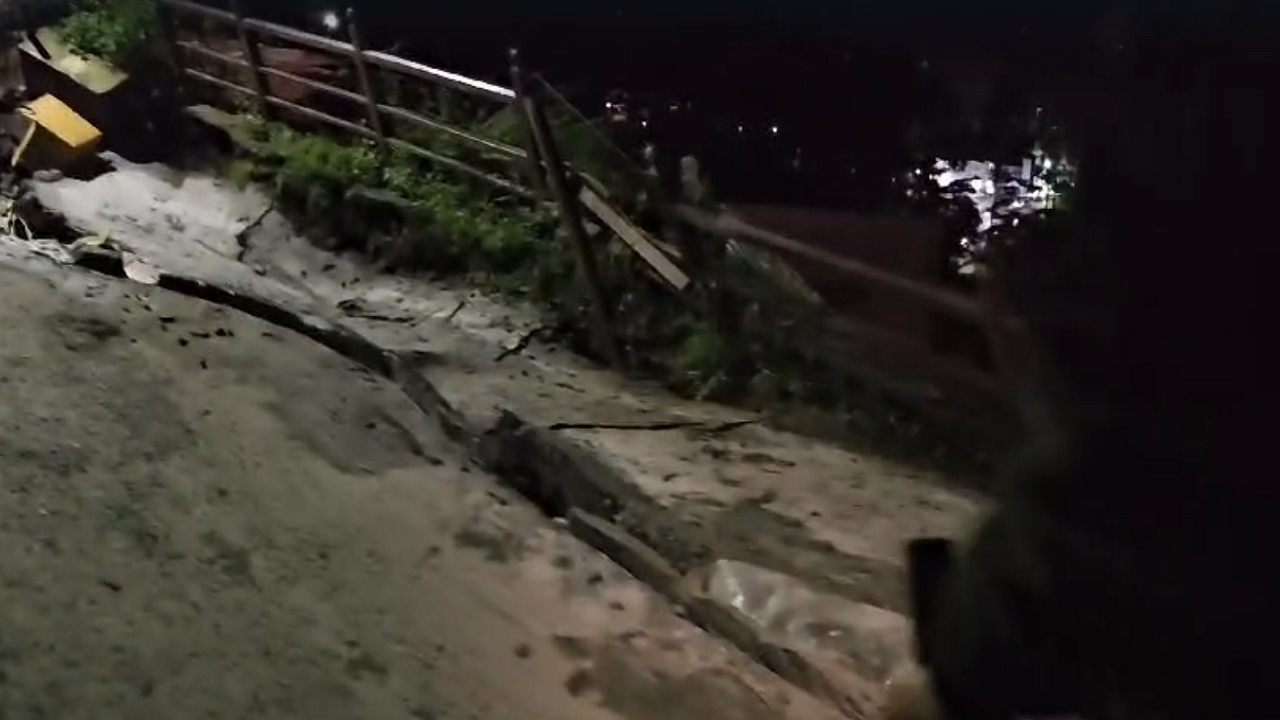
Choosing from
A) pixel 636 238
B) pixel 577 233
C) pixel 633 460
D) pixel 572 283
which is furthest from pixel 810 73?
pixel 572 283

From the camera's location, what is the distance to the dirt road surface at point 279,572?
6.15 feet

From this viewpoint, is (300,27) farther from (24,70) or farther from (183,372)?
(183,372)

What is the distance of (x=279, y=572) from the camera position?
84.1 inches

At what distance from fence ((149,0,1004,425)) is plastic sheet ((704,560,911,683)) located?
364 mm

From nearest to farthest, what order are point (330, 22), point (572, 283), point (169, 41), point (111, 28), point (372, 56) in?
1. point (572, 283)
2. point (372, 56)
3. point (330, 22)
4. point (169, 41)
5. point (111, 28)

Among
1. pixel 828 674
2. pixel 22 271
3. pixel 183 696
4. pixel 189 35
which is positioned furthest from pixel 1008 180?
pixel 189 35

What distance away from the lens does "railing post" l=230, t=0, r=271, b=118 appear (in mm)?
4582

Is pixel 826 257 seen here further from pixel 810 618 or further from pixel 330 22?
pixel 330 22

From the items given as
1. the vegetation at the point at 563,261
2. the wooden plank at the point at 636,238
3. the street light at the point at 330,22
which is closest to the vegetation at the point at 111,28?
the vegetation at the point at 563,261

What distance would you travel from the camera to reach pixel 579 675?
6.57 ft

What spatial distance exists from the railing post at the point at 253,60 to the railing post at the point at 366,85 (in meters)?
0.56

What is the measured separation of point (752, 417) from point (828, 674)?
96cm

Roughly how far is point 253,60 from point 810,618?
131 inches

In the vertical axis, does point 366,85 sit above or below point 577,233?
above
